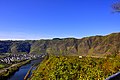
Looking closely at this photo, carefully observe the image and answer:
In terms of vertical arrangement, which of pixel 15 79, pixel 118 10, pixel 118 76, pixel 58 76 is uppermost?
pixel 118 10

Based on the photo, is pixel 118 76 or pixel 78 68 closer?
pixel 118 76

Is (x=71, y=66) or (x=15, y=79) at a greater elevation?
(x=71, y=66)

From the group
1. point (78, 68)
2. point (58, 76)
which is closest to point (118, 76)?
point (58, 76)

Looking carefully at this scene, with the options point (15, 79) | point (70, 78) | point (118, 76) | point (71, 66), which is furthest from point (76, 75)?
point (15, 79)

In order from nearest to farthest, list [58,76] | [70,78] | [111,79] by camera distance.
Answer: [111,79] < [70,78] < [58,76]

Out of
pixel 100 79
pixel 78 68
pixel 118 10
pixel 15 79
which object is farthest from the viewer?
pixel 15 79

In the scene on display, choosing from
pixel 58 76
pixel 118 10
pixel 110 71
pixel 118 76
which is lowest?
pixel 58 76

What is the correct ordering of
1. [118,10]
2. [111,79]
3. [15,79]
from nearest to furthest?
[111,79]
[118,10]
[15,79]

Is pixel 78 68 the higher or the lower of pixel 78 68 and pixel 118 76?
the lower

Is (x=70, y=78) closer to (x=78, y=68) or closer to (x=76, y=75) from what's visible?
(x=76, y=75)

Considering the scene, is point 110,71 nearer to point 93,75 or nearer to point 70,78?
point 93,75
